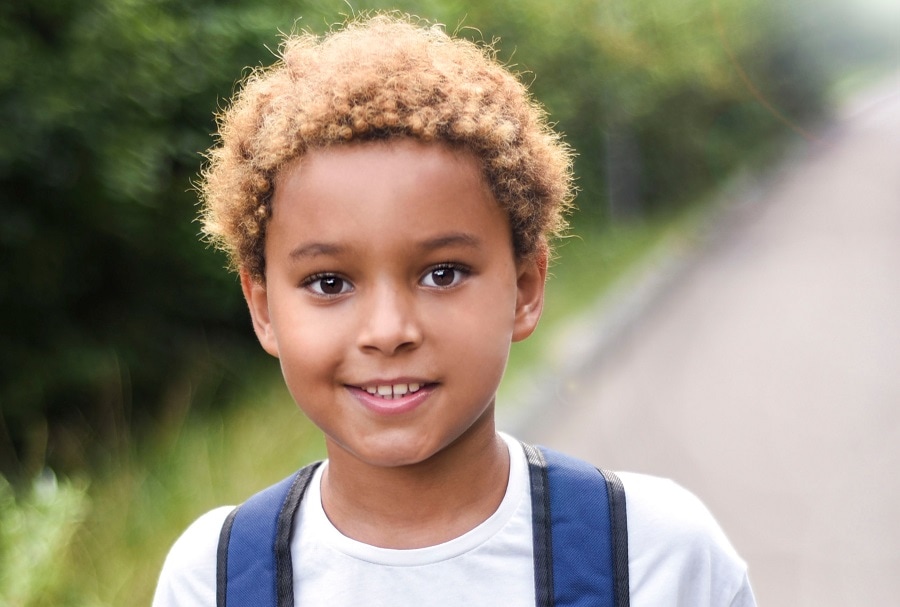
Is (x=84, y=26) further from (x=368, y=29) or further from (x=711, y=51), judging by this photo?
(x=711, y=51)

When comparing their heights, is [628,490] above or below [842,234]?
below

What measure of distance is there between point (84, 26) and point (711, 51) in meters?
10.7

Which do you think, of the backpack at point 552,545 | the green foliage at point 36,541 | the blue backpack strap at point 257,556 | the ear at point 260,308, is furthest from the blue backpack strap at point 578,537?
the green foliage at point 36,541

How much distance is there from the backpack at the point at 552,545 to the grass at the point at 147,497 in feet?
6.32

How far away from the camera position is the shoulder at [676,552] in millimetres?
1729

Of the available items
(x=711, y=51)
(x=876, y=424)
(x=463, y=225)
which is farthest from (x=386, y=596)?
(x=711, y=51)

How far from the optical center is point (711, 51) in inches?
531

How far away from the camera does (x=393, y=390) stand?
5.42 feet

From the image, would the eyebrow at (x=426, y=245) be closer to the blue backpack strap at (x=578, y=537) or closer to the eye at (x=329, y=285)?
the eye at (x=329, y=285)

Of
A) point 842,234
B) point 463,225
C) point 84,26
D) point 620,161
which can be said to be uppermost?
point 620,161

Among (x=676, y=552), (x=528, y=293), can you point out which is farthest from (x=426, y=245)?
(x=676, y=552)

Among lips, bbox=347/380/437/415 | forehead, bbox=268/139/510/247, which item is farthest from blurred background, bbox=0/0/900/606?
lips, bbox=347/380/437/415

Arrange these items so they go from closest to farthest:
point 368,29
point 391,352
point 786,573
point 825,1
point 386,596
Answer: point 391,352, point 386,596, point 368,29, point 786,573, point 825,1

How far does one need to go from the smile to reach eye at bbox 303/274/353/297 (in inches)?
6.4
